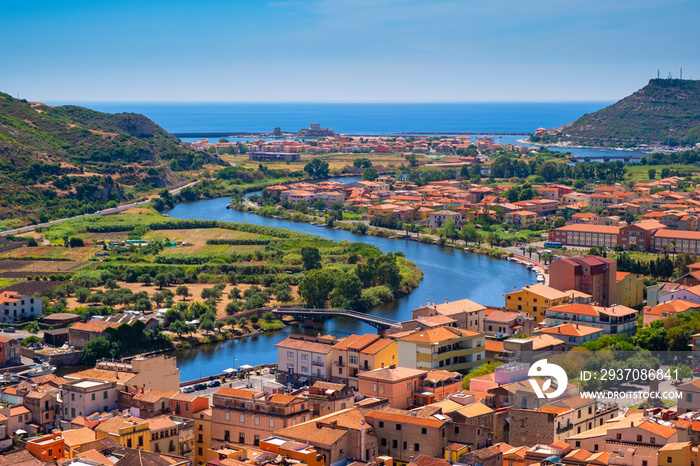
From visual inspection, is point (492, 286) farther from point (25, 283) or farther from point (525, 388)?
point (525, 388)

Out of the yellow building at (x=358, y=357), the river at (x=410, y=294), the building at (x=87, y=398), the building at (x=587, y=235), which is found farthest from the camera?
the building at (x=587, y=235)

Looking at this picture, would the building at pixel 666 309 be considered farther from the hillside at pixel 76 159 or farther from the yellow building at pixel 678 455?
the hillside at pixel 76 159

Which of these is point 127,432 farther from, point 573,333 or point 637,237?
point 637,237

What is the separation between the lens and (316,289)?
32344 mm

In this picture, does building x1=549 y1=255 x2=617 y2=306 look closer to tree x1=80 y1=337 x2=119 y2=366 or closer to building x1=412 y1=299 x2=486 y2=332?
building x1=412 y1=299 x2=486 y2=332

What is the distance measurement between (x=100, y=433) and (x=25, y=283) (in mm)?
18764

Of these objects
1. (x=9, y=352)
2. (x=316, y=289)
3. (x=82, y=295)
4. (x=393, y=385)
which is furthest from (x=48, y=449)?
(x=82, y=295)

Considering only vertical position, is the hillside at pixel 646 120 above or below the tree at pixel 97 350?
above

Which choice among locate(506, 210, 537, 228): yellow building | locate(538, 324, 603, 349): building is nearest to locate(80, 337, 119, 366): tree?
locate(538, 324, 603, 349): building

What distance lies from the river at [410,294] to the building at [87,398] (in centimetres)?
517

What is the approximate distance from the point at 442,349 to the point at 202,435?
6099 mm

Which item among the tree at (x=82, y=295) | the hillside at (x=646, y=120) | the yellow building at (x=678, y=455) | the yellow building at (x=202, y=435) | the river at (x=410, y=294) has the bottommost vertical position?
the river at (x=410, y=294)

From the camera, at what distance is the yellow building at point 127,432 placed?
54.3 ft

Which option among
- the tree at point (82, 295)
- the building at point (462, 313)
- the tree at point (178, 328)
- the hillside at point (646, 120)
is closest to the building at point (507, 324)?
the building at point (462, 313)
